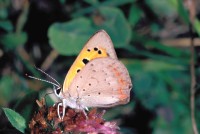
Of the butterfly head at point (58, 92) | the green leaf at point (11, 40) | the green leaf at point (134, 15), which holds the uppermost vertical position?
the green leaf at point (134, 15)

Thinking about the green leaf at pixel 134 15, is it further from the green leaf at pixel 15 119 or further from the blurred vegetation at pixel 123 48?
the green leaf at pixel 15 119

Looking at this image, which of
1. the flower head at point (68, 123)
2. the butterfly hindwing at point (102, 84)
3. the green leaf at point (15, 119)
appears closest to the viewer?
the green leaf at point (15, 119)

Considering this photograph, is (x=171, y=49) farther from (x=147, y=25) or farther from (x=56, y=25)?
(x=56, y=25)

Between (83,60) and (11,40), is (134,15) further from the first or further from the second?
(83,60)

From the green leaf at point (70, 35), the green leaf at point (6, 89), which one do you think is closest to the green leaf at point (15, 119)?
the green leaf at point (70, 35)

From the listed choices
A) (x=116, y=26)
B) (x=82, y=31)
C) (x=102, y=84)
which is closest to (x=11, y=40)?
(x=82, y=31)

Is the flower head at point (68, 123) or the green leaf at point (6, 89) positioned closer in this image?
the flower head at point (68, 123)

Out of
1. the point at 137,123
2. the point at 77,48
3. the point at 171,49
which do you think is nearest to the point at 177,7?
the point at 171,49
